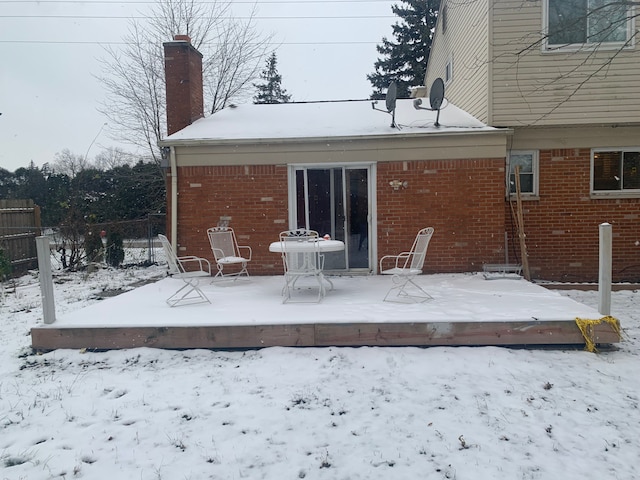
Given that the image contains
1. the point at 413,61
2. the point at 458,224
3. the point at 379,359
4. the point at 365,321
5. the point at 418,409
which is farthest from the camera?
the point at 413,61

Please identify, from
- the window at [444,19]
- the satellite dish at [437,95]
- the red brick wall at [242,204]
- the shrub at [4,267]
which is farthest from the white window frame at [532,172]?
the shrub at [4,267]

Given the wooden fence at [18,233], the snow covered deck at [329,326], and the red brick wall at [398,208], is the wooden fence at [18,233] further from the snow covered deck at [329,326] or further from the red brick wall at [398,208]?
the snow covered deck at [329,326]

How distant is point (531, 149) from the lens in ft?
29.2

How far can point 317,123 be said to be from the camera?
9586 millimetres

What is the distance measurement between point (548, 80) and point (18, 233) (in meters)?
12.4

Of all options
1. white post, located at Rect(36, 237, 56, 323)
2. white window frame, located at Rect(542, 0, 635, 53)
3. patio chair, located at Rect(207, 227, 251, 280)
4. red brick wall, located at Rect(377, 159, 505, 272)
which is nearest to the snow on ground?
white post, located at Rect(36, 237, 56, 323)

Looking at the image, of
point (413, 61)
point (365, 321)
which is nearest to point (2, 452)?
point (365, 321)

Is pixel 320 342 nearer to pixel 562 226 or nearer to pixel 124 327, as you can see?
pixel 124 327

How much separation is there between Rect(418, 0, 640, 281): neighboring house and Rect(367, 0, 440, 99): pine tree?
693 inches

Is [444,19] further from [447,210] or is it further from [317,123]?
[447,210]

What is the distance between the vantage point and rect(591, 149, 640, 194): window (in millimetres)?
8867

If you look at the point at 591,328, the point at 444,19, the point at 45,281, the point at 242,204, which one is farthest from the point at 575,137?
the point at 45,281

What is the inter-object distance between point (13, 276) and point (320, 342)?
908 cm

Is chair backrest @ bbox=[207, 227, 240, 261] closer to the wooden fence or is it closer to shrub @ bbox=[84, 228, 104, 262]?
shrub @ bbox=[84, 228, 104, 262]
